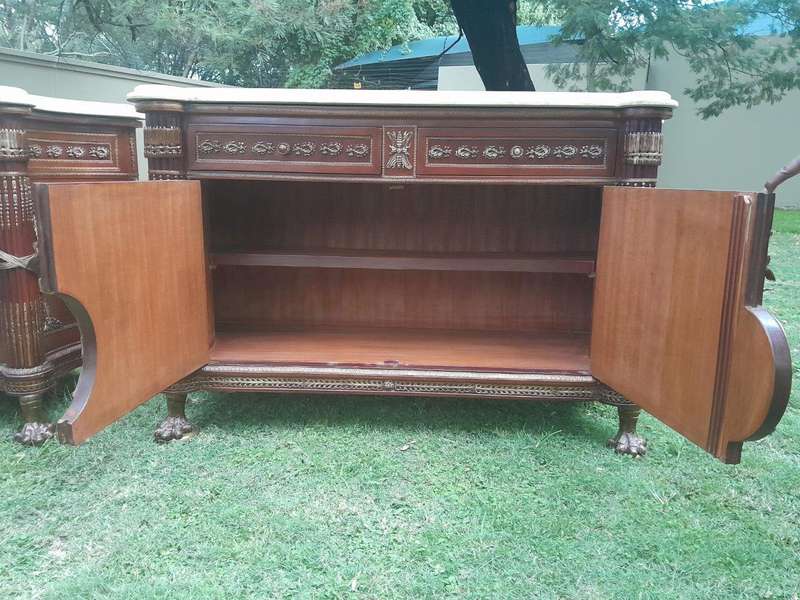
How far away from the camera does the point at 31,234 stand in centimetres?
184

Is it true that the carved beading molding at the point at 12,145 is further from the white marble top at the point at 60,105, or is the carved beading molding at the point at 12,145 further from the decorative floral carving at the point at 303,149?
the decorative floral carving at the point at 303,149

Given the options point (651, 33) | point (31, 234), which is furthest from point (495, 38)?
point (31, 234)

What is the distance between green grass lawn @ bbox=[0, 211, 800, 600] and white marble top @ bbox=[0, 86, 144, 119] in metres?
1.04

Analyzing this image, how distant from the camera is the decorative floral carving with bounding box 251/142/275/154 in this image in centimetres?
172

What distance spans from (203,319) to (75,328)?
2.04 ft

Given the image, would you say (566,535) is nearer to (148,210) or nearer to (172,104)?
(148,210)

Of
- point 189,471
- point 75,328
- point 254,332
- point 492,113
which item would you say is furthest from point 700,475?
point 75,328

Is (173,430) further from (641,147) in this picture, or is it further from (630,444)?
(641,147)

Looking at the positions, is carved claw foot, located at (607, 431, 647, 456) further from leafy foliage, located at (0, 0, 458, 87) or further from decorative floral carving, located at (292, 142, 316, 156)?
leafy foliage, located at (0, 0, 458, 87)

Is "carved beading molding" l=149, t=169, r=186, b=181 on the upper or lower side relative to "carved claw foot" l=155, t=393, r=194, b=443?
upper

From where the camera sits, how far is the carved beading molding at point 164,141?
1.71 metres

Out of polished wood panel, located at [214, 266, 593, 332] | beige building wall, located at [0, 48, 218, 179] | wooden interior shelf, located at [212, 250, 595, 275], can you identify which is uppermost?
beige building wall, located at [0, 48, 218, 179]

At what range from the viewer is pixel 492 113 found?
5.55 feet

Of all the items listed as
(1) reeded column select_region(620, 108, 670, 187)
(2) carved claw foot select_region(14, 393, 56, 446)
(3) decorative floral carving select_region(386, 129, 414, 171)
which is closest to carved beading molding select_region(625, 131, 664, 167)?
(1) reeded column select_region(620, 108, 670, 187)
